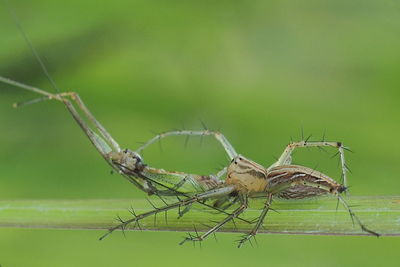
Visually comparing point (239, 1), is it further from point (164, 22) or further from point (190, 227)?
point (190, 227)

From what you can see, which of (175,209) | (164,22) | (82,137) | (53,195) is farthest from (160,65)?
(175,209)

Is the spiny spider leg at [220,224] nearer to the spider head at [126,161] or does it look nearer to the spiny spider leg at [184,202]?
the spiny spider leg at [184,202]

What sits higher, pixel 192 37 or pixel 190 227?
pixel 192 37

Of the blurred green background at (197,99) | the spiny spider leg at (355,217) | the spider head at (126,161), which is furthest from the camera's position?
the blurred green background at (197,99)

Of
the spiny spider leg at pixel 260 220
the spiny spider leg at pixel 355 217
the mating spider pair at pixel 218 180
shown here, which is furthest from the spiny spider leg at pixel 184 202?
the spiny spider leg at pixel 355 217

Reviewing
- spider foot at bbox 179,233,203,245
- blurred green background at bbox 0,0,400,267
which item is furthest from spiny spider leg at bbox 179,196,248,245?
blurred green background at bbox 0,0,400,267

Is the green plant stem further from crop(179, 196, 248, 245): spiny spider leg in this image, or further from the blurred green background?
the blurred green background
